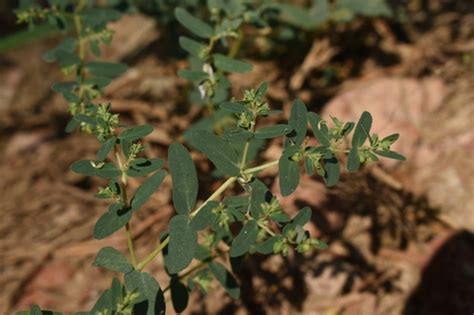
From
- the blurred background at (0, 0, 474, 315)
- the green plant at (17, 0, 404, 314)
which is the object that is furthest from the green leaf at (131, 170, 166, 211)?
the blurred background at (0, 0, 474, 315)

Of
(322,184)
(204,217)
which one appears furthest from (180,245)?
(322,184)

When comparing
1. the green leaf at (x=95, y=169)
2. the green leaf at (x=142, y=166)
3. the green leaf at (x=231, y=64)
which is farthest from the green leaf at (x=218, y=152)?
the green leaf at (x=231, y=64)

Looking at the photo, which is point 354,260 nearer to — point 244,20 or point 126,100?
point 244,20

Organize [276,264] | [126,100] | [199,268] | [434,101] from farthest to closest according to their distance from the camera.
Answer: [126,100] → [434,101] → [276,264] → [199,268]

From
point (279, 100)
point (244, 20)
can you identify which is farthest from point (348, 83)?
point (244, 20)

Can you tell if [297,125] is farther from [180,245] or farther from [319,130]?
[180,245]

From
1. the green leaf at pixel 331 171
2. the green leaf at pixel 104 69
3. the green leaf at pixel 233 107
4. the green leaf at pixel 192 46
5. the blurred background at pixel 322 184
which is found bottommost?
the blurred background at pixel 322 184

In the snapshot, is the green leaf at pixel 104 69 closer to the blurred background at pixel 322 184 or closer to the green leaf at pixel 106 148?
the blurred background at pixel 322 184
